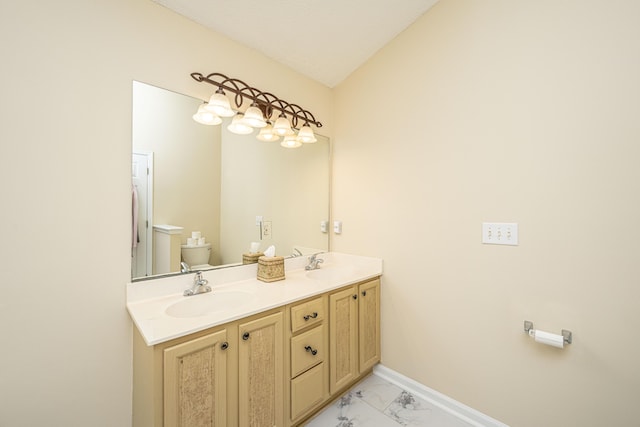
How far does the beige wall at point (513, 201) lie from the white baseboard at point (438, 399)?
48mm

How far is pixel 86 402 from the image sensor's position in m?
1.19

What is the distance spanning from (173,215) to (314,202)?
1.10m

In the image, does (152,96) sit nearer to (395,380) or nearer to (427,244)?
(427,244)

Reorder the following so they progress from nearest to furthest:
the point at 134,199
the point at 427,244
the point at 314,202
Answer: the point at 134,199, the point at 427,244, the point at 314,202

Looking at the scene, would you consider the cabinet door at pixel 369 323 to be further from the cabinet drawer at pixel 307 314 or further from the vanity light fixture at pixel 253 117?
the vanity light fixture at pixel 253 117

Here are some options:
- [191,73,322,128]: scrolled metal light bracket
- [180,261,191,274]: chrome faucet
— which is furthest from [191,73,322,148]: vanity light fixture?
[180,261,191,274]: chrome faucet

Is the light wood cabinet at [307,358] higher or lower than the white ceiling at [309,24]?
lower

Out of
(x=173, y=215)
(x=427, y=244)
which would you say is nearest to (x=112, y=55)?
(x=173, y=215)

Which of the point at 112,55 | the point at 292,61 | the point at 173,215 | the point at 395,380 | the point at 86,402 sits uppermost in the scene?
the point at 292,61

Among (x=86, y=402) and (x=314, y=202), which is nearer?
(x=86, y=402)

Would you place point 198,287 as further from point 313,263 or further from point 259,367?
point 313,263

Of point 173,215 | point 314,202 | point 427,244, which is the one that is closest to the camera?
point 173,215

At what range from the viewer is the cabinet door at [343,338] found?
160cm

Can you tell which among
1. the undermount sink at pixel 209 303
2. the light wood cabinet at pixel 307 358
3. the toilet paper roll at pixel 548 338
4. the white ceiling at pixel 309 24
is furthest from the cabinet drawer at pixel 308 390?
the white ceiling at pixel 309 24
